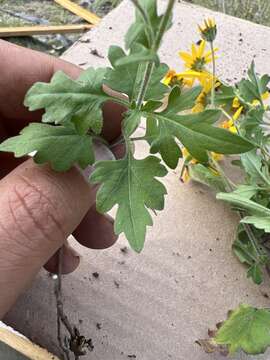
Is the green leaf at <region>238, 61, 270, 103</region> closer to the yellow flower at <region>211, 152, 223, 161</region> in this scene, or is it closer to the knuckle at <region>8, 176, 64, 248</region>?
the yellow flower at <region>211, 152, 223, 161</region>

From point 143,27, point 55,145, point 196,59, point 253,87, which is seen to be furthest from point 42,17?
point 143,27

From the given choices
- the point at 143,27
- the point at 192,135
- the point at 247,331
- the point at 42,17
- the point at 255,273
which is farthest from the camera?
the point at 42,17

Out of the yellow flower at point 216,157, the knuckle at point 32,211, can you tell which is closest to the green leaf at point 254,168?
the yellow flower at point 216,157

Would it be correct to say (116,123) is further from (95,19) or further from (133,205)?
(95,19)

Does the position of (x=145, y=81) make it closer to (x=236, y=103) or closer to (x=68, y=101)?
(x=68, y=101)

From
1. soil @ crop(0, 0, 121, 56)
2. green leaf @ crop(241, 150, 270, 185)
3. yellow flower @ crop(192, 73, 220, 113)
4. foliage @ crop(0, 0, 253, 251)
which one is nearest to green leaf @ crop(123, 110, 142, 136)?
foliage @ crop(0, 0, 253, 251)

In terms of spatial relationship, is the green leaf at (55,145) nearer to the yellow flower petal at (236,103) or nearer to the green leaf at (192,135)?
the green leaf at (192,135)

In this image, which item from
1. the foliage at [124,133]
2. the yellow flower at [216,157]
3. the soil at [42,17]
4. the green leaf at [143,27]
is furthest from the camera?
the soil at [42,17]
